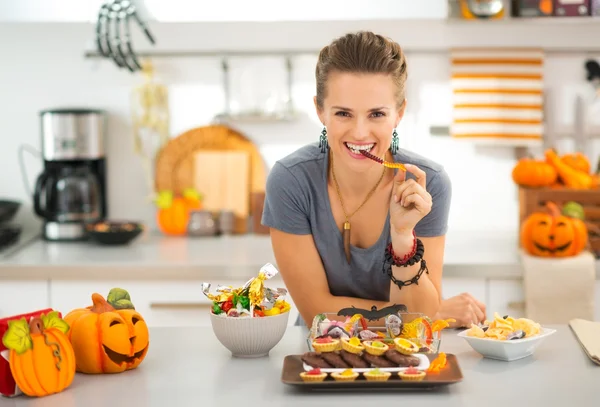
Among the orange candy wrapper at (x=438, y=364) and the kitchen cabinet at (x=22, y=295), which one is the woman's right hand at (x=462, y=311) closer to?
the orange candy wrapper at (x=438, y=364)

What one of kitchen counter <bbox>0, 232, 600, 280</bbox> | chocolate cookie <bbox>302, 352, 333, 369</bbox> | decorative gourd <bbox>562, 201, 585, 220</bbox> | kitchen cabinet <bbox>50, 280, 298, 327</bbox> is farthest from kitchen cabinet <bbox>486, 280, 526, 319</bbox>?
chocolate cookie <bbox>302, 352, 333, 369</bbox>

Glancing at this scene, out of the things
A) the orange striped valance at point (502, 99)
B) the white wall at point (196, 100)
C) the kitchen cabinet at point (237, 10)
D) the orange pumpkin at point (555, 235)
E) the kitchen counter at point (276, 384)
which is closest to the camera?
the kitchen counter at point (276, 384)

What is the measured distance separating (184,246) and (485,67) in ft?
4.30

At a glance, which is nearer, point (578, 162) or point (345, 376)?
point (345, 376)

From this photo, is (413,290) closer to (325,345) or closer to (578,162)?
(325,345)

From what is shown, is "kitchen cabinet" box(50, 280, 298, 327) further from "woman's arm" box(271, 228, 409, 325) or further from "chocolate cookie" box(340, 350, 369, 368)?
"chocolate cookie" box(340, 350, 369, 368)

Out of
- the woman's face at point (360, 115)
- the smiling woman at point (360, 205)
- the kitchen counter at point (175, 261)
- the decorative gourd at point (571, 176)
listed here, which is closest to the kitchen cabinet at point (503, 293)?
the kitchen counter at point (175, 261)

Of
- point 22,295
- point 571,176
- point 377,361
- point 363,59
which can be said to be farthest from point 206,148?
point 377,361

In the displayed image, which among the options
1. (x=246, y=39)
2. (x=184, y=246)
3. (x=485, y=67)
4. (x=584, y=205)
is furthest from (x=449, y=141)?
(x=184, y=246)

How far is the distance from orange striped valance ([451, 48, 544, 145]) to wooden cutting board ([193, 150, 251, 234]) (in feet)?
2.70

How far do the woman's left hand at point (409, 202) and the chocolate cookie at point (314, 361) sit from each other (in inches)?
14.7

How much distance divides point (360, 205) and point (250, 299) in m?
0.50

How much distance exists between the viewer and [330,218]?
206cm

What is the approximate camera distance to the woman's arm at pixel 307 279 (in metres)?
1.98
